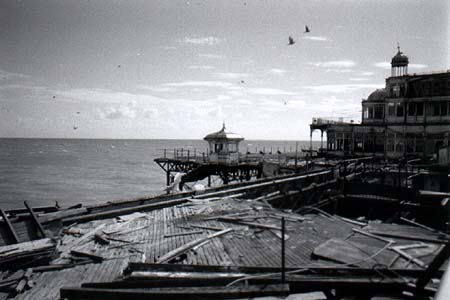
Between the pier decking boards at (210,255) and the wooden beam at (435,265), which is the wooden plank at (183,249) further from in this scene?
the wooden beam at (435,265)

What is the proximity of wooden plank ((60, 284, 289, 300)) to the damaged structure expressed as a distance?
41592 mm

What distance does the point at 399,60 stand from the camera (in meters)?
49.2

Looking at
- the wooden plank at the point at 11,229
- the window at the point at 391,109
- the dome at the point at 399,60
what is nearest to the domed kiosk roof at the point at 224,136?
the window at the point at 391,109

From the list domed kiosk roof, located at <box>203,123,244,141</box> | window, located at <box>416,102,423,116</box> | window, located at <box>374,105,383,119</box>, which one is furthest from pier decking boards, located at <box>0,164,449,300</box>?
window, located at <box>374,105,383,119</box>

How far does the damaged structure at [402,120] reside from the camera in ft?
138

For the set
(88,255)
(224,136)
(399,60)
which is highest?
(399,60)

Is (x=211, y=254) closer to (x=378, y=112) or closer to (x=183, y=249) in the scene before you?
(x=183, y=249)

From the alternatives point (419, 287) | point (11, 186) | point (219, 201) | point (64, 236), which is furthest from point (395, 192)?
point (11, 186)

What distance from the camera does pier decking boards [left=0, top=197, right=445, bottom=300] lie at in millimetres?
6867

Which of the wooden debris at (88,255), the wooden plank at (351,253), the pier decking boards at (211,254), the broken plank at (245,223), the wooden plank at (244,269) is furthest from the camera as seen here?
the broken plank at (245,223)

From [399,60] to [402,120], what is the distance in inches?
424

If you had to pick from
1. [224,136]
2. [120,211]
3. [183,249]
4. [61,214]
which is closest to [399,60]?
[224,136]

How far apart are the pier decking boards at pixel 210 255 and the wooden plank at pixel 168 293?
21mm

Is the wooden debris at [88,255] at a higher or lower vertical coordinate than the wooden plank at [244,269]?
lower
